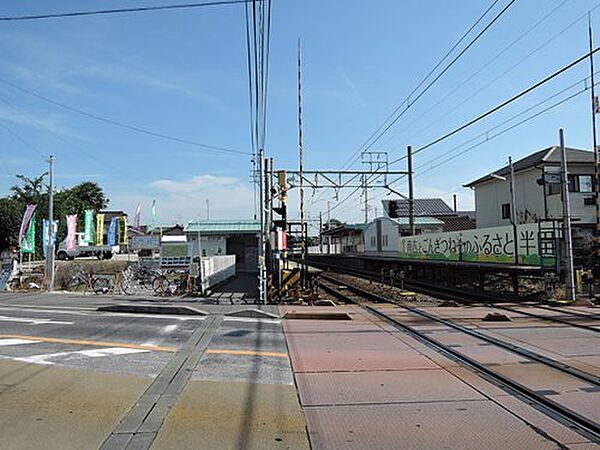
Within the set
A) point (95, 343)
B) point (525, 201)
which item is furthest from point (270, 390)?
point (525, 201)

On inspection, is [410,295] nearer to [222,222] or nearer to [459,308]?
[459,308]

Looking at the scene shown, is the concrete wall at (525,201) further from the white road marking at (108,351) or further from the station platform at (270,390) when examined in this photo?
the white road marking at (108,351)

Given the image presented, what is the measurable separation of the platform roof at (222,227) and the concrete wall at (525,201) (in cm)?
1804

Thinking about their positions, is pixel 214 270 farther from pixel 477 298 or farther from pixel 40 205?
pixel 40 205

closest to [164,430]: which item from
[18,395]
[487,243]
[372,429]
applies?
[372,429]

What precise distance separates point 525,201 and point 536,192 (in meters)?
1.56

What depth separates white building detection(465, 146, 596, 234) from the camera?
1271 inches

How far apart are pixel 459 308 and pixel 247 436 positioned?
37.2ft

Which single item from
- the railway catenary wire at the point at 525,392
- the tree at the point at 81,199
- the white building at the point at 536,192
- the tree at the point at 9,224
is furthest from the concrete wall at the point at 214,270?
the tree at the point at 81,199

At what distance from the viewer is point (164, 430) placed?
498 centimetres

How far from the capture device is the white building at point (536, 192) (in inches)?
1271

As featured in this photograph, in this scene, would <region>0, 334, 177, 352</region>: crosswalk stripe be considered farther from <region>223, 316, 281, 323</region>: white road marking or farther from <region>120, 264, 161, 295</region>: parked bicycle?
<region>120, 264, 161, 295</region>: parked bicycle

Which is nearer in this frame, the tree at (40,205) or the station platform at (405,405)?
the station platform at (405,405)

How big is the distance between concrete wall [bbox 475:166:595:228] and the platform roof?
59.2 ft
